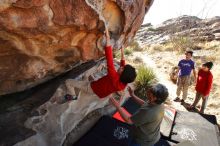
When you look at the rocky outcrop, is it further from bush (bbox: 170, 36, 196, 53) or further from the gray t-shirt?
the gray t-shirt

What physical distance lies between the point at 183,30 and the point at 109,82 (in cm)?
2030

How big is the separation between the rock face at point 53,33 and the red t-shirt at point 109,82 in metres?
0.38

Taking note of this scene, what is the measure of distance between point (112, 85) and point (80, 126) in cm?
139

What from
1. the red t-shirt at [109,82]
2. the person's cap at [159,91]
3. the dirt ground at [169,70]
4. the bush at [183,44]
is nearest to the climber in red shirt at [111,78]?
the red t-shirt at [109,82]

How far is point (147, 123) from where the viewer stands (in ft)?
14.0

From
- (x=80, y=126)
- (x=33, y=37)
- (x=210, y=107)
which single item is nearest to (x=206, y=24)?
(x=210, y=107)

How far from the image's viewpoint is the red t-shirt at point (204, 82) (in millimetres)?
8055

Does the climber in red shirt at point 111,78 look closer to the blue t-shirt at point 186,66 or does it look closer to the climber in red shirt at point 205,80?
the climber in red shirt at point 205,80

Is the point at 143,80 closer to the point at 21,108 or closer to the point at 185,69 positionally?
the point at 185,69

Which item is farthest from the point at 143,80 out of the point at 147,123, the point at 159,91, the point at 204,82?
the point at 159,91

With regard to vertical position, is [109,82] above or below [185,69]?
above

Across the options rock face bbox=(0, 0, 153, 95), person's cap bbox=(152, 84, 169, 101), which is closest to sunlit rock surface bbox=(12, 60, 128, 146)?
rock face bbox=(0, 0, 153, 95)

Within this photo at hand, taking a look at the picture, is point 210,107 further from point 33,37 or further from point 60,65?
point 33,37

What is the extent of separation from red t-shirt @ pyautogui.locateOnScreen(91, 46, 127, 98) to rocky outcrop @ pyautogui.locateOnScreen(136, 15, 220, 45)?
1628 centimetres
